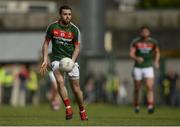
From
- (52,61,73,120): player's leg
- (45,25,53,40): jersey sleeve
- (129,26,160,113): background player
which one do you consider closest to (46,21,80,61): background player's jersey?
(45,25,53,40): jersey sleeve

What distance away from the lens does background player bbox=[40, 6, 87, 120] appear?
16797 millimetres

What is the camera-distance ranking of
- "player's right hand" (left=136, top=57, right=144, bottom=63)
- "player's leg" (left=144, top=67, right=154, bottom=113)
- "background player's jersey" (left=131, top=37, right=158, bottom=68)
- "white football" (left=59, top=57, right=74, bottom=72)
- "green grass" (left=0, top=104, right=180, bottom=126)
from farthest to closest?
"background player's jersey" (left=131, top=37, right=158, bottom=68), "player's right hand" (left=136, top=57, right=144, bottom=63), "player's leg" (left=144, top=67, right=154, bottom=113), "white football" (left=59, top=57, right=74, bottom=72), "green grass" (left=0, top=104, right=180, bottom=126)

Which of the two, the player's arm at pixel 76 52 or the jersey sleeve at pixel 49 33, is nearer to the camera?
the player's arm at pixel 76 52

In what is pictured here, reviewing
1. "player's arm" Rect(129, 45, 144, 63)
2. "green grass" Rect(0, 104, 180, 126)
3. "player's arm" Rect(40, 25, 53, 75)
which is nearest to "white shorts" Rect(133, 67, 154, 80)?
"player's arm" Rect(129, 45, 144, 63)

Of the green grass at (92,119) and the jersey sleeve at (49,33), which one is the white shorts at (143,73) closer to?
the green grass at (92,119)

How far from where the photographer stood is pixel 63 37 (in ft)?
55.8

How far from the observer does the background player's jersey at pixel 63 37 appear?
17.0 metres

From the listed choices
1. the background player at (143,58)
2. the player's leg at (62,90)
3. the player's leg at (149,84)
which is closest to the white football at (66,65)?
the player's leg at (62,90)

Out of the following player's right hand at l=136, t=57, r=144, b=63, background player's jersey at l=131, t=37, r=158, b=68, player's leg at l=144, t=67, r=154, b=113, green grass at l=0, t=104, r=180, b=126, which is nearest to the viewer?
green grass at l=0, t=104, r=180, b=126

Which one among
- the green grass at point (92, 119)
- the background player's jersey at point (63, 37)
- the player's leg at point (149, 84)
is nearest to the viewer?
the green grass at point (92, 119)

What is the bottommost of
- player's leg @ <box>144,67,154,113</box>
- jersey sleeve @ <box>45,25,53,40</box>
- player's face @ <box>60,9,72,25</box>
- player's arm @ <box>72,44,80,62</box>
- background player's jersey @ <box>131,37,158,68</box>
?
player's leg @ <box>144,67,154,113</box>

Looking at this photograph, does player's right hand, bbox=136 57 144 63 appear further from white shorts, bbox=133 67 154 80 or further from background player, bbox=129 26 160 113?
white shorts, bbox=133 67 154 80

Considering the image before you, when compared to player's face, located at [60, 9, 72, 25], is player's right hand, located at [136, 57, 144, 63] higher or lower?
lower

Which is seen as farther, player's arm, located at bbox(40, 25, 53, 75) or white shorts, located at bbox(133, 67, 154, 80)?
white shorts, located at bbox(133, 67, 154, 80)
